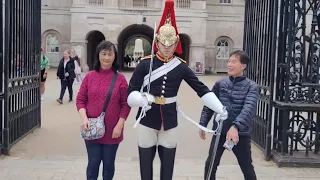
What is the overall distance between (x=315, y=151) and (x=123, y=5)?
87.1ft

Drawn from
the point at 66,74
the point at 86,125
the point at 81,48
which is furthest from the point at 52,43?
the point at 86,125

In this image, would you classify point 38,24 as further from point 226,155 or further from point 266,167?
point 266,167

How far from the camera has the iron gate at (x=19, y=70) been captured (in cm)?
728

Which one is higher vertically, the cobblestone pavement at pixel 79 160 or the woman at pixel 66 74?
the woman at pixel 66 74

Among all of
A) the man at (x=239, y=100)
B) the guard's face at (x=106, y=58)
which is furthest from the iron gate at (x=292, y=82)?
the guard's face at (x=106, y=58)

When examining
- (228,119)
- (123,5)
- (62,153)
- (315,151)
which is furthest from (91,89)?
(123,5)

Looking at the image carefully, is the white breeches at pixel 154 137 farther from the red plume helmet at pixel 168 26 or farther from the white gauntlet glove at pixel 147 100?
the red plume helmet at pixel 168 26

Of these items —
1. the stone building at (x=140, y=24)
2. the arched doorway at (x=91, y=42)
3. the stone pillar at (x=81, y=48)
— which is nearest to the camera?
the stone building at (x=140, y=24)

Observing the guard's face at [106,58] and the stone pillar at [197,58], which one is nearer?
the guard's face at [106,58]

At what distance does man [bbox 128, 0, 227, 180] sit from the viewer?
4422 millimetres

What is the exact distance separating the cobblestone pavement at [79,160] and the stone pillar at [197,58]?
22523mm

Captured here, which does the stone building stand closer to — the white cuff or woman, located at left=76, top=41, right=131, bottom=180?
woman, located at left=76, top=41, right=131, bottom=180

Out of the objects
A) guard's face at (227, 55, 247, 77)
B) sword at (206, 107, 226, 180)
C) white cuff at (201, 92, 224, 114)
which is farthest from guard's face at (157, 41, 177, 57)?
sword at (206, 107, 226, 180)

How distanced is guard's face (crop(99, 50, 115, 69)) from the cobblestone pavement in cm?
198
